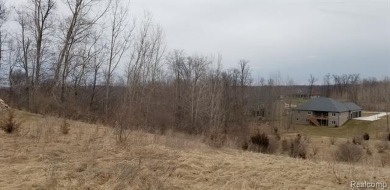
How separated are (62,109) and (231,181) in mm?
16723

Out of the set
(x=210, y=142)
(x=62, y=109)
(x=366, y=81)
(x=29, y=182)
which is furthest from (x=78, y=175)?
(x=366, y=81)

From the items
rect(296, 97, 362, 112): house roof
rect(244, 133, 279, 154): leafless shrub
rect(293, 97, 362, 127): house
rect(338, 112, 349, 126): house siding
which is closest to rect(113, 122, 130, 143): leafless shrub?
rect(244, 133, 279, 154): leafless shrub

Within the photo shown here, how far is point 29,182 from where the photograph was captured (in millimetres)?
5996

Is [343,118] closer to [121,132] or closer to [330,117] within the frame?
[330,117]

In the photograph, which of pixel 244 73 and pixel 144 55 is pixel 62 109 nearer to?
pixel 144 55

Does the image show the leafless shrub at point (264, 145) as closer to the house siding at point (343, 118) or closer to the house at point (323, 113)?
the house at point (323, 113)

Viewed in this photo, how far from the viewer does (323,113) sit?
215 feet

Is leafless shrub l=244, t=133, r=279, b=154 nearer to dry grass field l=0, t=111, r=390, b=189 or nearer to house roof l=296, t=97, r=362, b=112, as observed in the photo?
dry grass field l=0, t=111, r=390, b=189

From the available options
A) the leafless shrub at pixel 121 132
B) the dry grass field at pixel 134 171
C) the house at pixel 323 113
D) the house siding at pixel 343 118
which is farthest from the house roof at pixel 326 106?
the dry grass field at pixel 134 171

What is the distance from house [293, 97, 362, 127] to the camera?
63.7 meters

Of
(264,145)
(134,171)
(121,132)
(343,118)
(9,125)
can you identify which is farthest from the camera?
(343,118)

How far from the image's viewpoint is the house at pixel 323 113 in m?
63.7

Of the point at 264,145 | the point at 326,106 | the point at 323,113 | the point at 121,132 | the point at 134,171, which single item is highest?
the point at 326,106

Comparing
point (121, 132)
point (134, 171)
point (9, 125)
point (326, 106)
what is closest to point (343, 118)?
point (326, 106)
